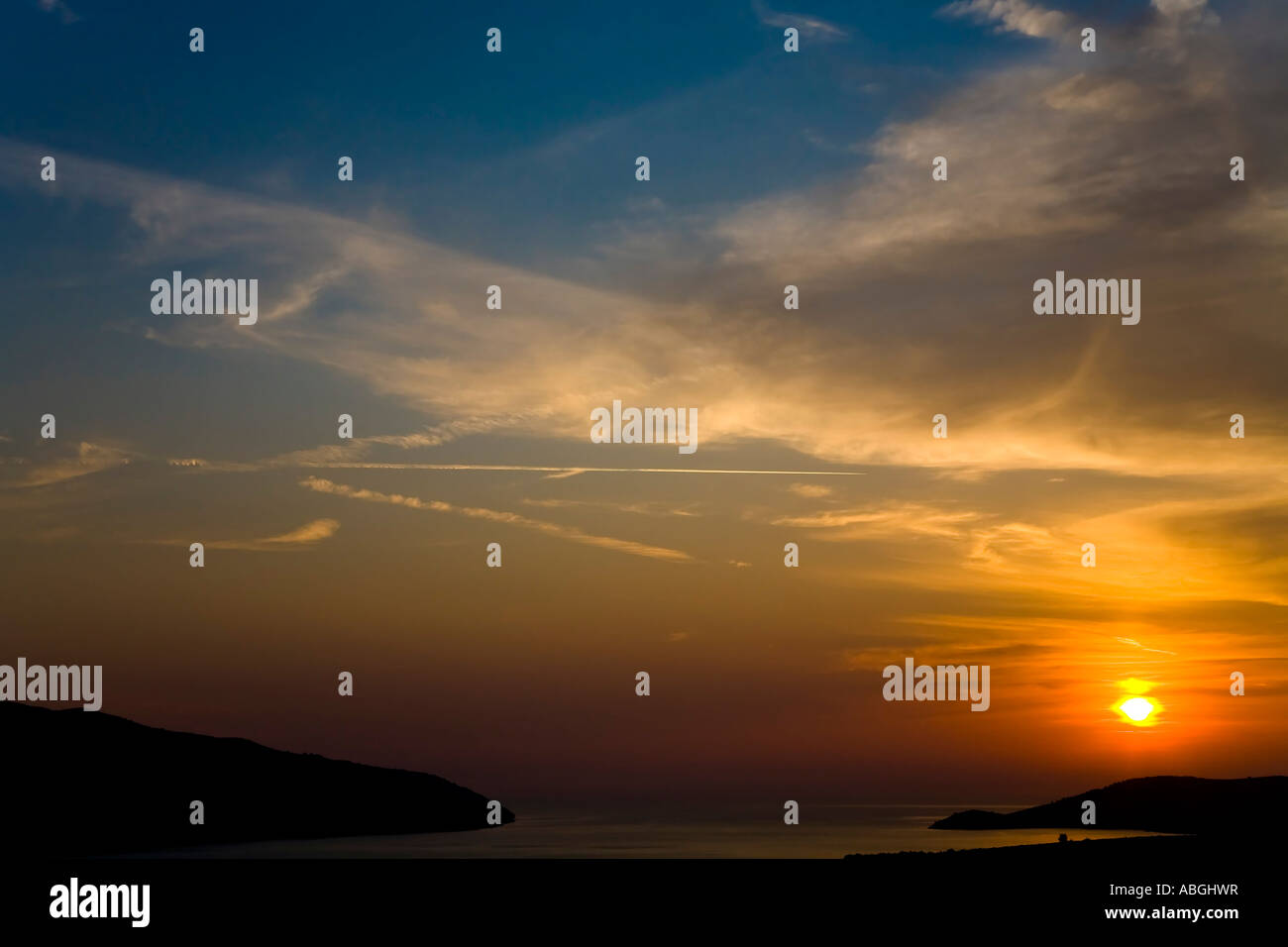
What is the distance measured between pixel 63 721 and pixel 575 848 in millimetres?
91418
